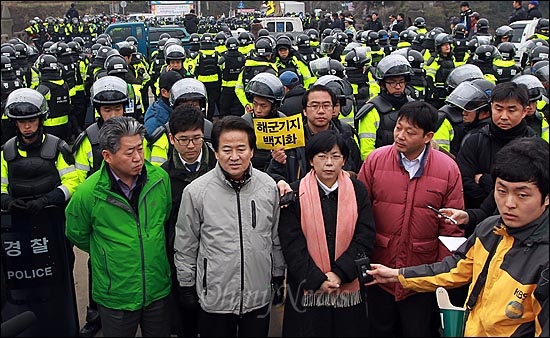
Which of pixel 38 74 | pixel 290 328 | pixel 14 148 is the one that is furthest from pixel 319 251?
pixel 38 74

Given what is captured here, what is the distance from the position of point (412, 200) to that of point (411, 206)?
36 millimetres

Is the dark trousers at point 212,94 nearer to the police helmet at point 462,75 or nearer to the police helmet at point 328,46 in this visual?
the police helmet at point 328,46

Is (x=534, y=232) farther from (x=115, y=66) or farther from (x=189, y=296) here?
(x=115, y=66)

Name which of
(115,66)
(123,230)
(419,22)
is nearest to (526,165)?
(123,230)

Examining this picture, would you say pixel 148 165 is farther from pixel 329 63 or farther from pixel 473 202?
pixel 329 63

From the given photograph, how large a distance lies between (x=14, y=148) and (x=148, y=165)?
46.5 inches

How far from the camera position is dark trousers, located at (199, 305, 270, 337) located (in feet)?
10.2

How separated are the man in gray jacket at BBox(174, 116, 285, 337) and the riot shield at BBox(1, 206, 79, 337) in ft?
4.26

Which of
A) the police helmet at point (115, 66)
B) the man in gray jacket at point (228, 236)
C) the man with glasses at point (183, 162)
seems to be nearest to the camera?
the man in gray jacket at point (228, 236)

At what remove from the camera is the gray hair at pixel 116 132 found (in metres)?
3.09

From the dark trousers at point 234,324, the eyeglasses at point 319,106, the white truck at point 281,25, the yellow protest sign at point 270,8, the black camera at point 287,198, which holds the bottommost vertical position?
the dark trousers at point 234,324

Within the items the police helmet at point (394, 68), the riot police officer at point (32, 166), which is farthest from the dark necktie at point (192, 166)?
the police helmet at point (394, 68)

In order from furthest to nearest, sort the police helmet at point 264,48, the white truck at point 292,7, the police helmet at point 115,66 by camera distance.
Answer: the white truck at point 292,7, the police helmet at point 264,48, the police helmet at point 115,66

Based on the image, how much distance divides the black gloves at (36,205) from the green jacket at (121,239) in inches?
26.0
